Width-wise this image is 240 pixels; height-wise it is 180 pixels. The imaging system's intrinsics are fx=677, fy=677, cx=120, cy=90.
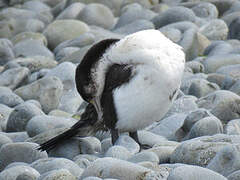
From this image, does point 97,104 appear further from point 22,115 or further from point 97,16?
point 97,16

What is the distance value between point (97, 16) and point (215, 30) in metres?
3.68

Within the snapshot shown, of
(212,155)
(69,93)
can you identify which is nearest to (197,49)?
(69,93)

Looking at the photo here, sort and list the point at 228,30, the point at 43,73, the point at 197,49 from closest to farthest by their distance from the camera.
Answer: the point at 43,73
the point at 197,49
the point at 228,30

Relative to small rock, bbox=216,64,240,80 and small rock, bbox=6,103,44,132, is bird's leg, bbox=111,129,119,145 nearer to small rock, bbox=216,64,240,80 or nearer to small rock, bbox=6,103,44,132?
small rock, bbox=6,103,44,132

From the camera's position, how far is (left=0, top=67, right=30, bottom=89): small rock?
1082 cm

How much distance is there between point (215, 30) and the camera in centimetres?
1300

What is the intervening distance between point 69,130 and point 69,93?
105 inches

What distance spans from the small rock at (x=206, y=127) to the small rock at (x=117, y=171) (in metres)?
1.83

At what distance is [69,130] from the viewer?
23.5 feet

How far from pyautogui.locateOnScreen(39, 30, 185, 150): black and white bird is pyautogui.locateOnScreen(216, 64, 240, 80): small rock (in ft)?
8.18

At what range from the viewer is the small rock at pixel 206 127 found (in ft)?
21.9

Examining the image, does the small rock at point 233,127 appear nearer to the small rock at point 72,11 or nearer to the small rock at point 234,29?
the small rock at point 234,29

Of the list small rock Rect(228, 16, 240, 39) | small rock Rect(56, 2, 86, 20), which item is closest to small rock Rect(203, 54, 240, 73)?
small rock Rect(228, 16, 240, 39)

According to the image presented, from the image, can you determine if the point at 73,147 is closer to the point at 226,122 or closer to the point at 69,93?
the point at 226,122
